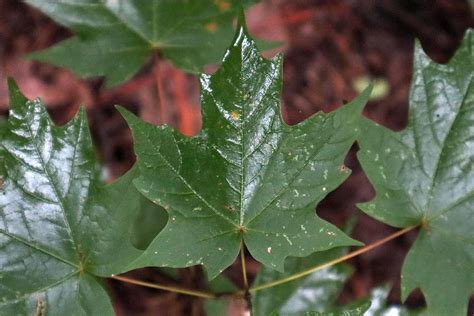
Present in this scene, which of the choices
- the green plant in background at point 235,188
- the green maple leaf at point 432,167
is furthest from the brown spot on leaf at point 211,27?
the green maple leaf at point 432,167

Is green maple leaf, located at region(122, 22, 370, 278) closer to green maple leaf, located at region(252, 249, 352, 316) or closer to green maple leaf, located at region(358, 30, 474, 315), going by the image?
green maple leaf, located at region(358, 30, 474, 315)

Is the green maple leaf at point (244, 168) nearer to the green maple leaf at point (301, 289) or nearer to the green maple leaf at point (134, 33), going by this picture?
the green maple leaf at point (134, 33)

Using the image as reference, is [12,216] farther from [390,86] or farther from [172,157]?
[390,86]

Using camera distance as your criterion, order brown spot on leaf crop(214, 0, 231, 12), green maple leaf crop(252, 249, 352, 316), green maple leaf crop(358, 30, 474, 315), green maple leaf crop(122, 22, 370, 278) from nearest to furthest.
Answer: green maple leaf crop(122, 22, 370, 278) → green maple leaf crop(358, 30, 474, 315) → brown spot on leaf crop(214, 0, 231, 12) → green maple leaf crop(252, 249, 352, 316)

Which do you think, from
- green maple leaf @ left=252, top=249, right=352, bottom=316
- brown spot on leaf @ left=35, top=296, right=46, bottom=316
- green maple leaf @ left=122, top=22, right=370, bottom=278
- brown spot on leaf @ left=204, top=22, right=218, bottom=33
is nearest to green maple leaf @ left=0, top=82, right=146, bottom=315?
brown spot on leaf @ left=35, top=296, right=46, bottom=316

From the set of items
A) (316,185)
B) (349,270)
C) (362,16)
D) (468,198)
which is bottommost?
(349,270)

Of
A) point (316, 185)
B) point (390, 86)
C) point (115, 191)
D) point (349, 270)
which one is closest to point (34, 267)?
point (115, 191)

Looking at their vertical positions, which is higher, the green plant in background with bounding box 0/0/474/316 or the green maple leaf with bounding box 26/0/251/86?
the green maple leaf with bounding box 26/0/251/86

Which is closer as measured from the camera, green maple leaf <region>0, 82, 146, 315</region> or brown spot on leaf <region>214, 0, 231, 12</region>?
green maple leaf <region>0, 82, 146, 315</region>
